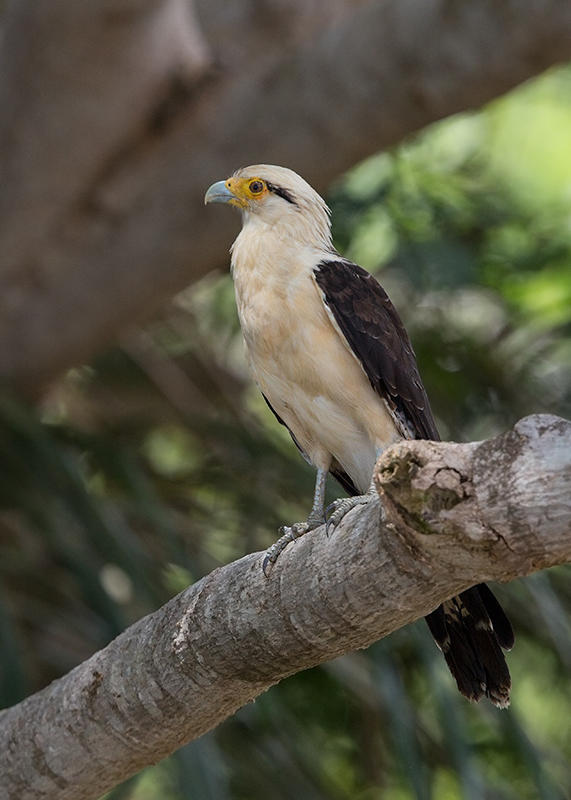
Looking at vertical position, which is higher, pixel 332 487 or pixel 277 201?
pixel 277 201

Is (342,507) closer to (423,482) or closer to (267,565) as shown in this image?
(267,565)

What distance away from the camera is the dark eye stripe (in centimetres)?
408

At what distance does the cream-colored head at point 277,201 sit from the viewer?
4.03m

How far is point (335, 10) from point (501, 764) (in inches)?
148

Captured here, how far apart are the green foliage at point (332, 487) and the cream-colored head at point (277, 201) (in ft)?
4.20

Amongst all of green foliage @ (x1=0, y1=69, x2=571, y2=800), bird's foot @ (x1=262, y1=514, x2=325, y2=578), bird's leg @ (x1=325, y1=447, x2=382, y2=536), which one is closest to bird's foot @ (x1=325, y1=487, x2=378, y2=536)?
bird's leg @ (x1=325, y1=447, x2=382, y2=536)

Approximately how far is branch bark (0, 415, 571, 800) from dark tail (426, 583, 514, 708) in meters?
0.60

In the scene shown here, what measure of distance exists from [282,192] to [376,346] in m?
0.70

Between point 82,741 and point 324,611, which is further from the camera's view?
point 82,741

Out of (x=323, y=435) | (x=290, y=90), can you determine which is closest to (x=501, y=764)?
(x=323, y=435)

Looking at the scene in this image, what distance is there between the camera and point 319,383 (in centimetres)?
373

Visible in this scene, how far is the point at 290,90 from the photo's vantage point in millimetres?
5734

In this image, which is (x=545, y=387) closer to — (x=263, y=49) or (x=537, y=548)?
(x=263, y=49)

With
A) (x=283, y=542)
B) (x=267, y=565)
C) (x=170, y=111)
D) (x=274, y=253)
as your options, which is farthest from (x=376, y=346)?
(x=170, y=111)
